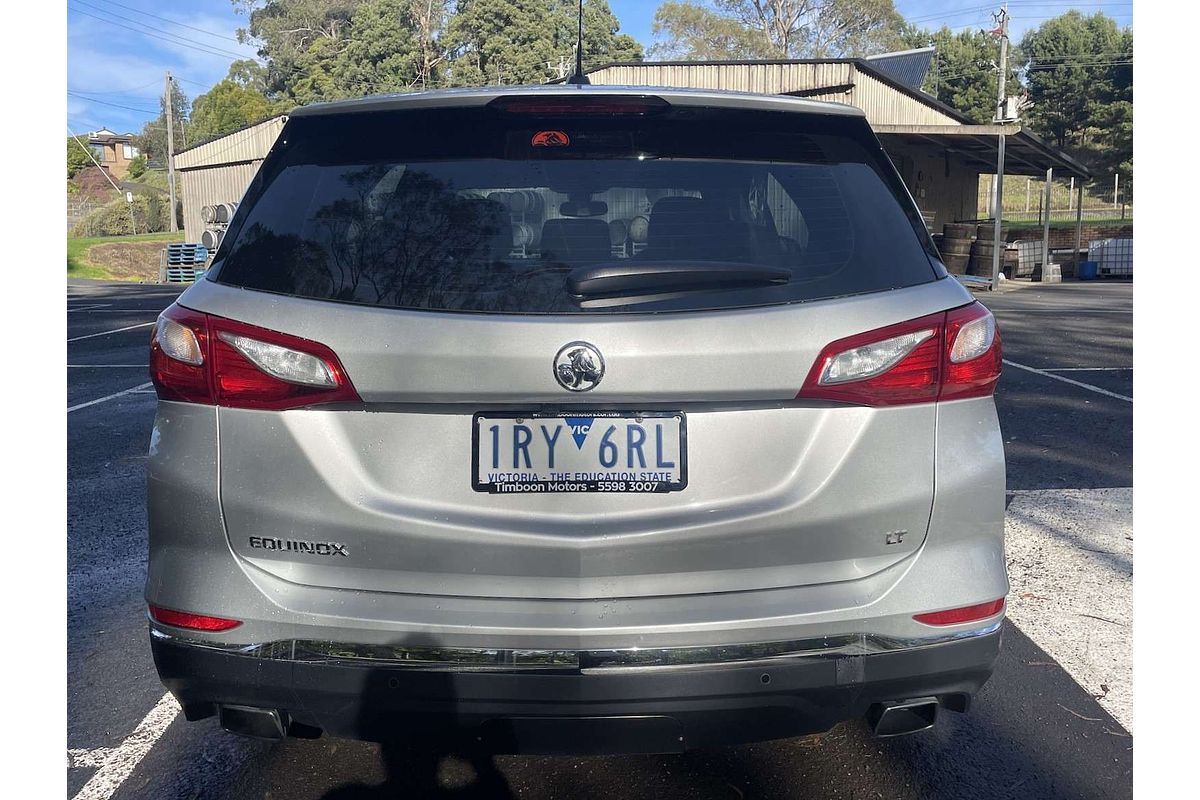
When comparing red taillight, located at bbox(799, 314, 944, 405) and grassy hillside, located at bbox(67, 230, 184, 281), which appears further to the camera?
grassy hillside, located at bbox(67, 230, 184, 281)

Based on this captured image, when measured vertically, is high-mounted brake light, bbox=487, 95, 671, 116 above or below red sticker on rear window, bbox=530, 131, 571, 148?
above

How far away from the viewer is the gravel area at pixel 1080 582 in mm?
3676

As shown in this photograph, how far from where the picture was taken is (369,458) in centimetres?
225

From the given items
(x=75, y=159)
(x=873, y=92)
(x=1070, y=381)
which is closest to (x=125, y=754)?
(x=1070, y=381)

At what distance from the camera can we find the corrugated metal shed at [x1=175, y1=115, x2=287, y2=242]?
3731cm

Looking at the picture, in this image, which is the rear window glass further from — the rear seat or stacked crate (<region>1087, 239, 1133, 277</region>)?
stacked crate (<region>1087, 239, 1133, 277</region>)

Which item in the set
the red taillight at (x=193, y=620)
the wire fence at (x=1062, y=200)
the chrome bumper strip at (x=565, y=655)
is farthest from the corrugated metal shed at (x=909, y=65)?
the red taillight at (x=193, y=620)

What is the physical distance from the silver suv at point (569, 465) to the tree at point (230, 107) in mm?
80633

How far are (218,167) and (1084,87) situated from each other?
Answer: 50.7 m

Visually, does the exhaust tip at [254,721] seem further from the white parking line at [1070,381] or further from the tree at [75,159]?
the tree at [75,159]

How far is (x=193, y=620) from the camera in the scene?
2.35 m

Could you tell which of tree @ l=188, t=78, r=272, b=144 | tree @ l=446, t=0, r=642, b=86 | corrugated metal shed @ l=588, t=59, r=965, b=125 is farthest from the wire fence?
tree @ l=188, t=78, r=272, b=144

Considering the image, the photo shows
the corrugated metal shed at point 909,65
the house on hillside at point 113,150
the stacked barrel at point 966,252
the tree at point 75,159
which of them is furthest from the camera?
the house on hillside at point 113,150
